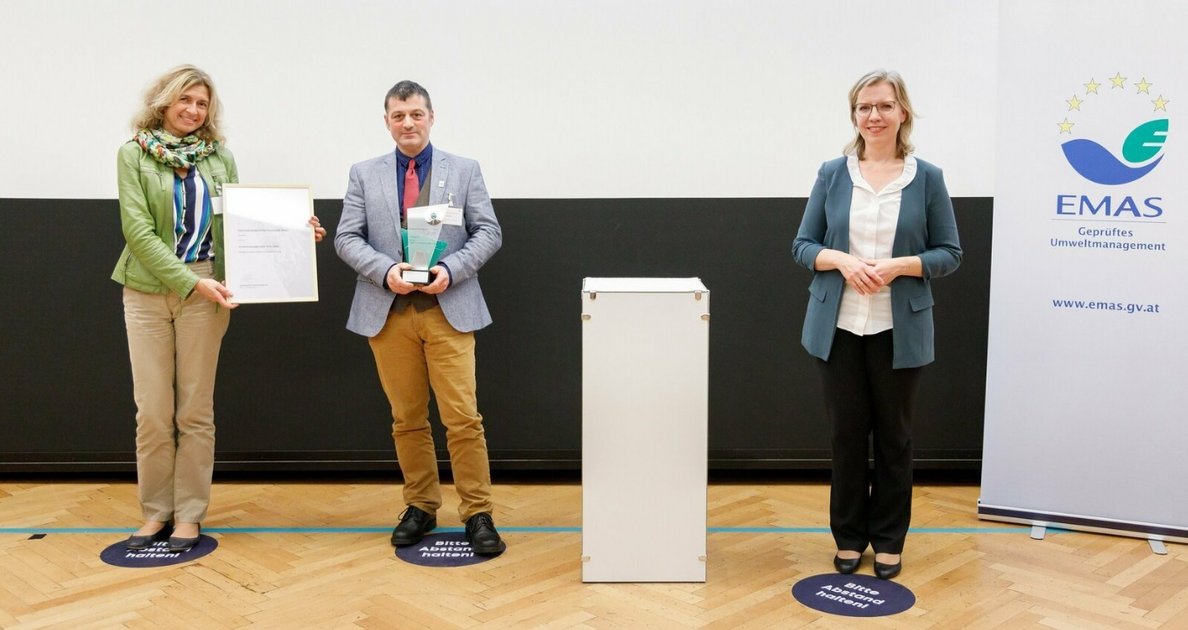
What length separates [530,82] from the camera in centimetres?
426

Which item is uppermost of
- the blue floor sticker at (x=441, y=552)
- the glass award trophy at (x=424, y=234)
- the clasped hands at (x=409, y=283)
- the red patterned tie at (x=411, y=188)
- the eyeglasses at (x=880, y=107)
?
the eyeglasses at (x=880, y=107)

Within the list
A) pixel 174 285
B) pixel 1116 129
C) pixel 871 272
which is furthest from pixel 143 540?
pixel 1116 129

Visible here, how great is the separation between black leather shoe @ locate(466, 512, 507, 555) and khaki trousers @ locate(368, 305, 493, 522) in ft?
0.10

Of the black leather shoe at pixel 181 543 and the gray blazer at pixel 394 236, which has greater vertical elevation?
the gray blazer at pixel 394 236

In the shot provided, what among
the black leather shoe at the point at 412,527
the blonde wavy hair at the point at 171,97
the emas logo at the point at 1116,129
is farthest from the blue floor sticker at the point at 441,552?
the emas logo at the point at 1116,129

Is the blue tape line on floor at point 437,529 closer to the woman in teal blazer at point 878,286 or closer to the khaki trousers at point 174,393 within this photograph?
the khaki trousers at point 174,393

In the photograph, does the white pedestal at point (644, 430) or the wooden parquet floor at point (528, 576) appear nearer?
the wooden parquet floor at point (528, 576)

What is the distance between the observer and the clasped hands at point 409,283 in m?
3.26

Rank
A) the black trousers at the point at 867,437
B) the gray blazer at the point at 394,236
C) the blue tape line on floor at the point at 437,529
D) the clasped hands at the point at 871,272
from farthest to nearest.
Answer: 1. the blue tape line on floor at the point at 437,529
2. the gray blazer at the point at 394,236
3. the black trousers at the point at 867,437
4. the clasped hands at the point at 871,272

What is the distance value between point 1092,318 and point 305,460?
127 inches

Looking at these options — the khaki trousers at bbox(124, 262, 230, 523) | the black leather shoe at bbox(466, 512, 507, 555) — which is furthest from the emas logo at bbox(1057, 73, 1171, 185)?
the khaki trousers at bbox(124, 262, 230, 523)

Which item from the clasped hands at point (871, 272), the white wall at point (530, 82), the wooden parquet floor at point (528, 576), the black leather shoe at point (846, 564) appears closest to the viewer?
the wooden parquet floor at point (528, 576)

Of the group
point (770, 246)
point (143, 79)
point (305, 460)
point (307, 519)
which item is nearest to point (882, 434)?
point (770, 246)

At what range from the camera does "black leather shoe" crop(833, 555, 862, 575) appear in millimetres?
3250
